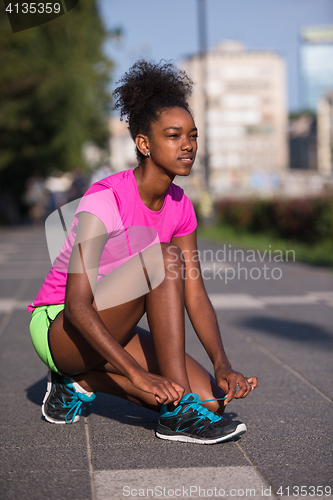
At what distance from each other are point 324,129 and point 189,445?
331ft

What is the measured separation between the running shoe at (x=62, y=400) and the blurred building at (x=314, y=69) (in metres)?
160

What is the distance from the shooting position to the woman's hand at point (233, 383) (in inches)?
98.3

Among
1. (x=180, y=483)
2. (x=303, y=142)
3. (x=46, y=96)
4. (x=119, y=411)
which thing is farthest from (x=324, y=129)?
(x=180, y=483)

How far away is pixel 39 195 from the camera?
83.9ft

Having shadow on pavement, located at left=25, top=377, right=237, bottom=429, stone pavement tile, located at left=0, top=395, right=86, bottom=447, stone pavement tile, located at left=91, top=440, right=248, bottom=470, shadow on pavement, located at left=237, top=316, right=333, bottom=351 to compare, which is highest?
stone pavement tile, located at left=91, top=440, right=248, bottom=470

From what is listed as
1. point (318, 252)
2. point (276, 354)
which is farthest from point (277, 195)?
point (276, 354)

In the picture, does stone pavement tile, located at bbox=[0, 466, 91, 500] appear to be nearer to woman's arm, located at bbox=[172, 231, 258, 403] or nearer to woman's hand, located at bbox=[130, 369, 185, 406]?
woman's hand, located at bbox=[130, 369, 185, 406]

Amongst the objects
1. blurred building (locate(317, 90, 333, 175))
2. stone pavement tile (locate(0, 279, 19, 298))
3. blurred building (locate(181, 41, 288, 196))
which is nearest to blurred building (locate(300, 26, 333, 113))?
blurred building (locate(181, 41, 288, 196))

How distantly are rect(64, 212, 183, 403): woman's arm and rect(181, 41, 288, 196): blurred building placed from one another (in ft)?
377

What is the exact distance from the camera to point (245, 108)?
118938 mm

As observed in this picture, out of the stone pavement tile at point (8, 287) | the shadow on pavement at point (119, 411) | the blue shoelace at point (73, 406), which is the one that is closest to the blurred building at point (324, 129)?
the stone pavement tile at point (8, 287)

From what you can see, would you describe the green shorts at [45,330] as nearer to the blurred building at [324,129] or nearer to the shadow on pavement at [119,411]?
the shadow on pavement at [119,411]

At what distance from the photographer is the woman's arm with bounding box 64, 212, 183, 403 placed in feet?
7.61

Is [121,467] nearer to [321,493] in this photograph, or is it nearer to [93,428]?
[93,428]
